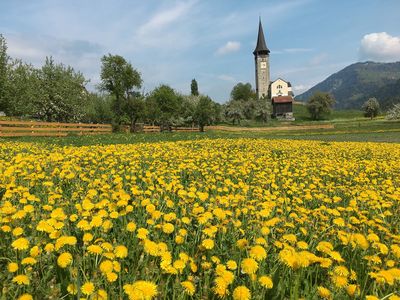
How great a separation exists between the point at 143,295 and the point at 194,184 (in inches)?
125

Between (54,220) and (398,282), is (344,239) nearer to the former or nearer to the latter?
(398,282)

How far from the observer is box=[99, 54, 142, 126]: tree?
167ft

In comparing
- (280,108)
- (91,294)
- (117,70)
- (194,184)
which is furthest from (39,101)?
(280,108)

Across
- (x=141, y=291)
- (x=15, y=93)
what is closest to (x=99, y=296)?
(x=141, y=291)

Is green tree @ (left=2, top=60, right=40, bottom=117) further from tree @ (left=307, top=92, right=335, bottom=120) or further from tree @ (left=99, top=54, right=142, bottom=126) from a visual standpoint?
tree @ (left=307, top=92, right=335, bottom=120)

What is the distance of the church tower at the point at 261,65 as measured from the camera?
14175cm

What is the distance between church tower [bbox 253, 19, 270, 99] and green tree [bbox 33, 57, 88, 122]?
11121 centimetres

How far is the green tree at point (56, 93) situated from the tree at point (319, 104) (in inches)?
3536

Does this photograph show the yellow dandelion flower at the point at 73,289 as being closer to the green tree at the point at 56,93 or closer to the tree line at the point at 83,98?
the tree line at the point at 83,98

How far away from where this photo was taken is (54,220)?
92.0 inches

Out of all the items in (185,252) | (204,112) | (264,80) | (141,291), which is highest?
(264,80)

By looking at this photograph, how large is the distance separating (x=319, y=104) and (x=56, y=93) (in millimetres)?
92352

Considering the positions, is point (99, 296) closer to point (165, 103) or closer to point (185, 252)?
point (185, 252)

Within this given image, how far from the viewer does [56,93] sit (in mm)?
38844
